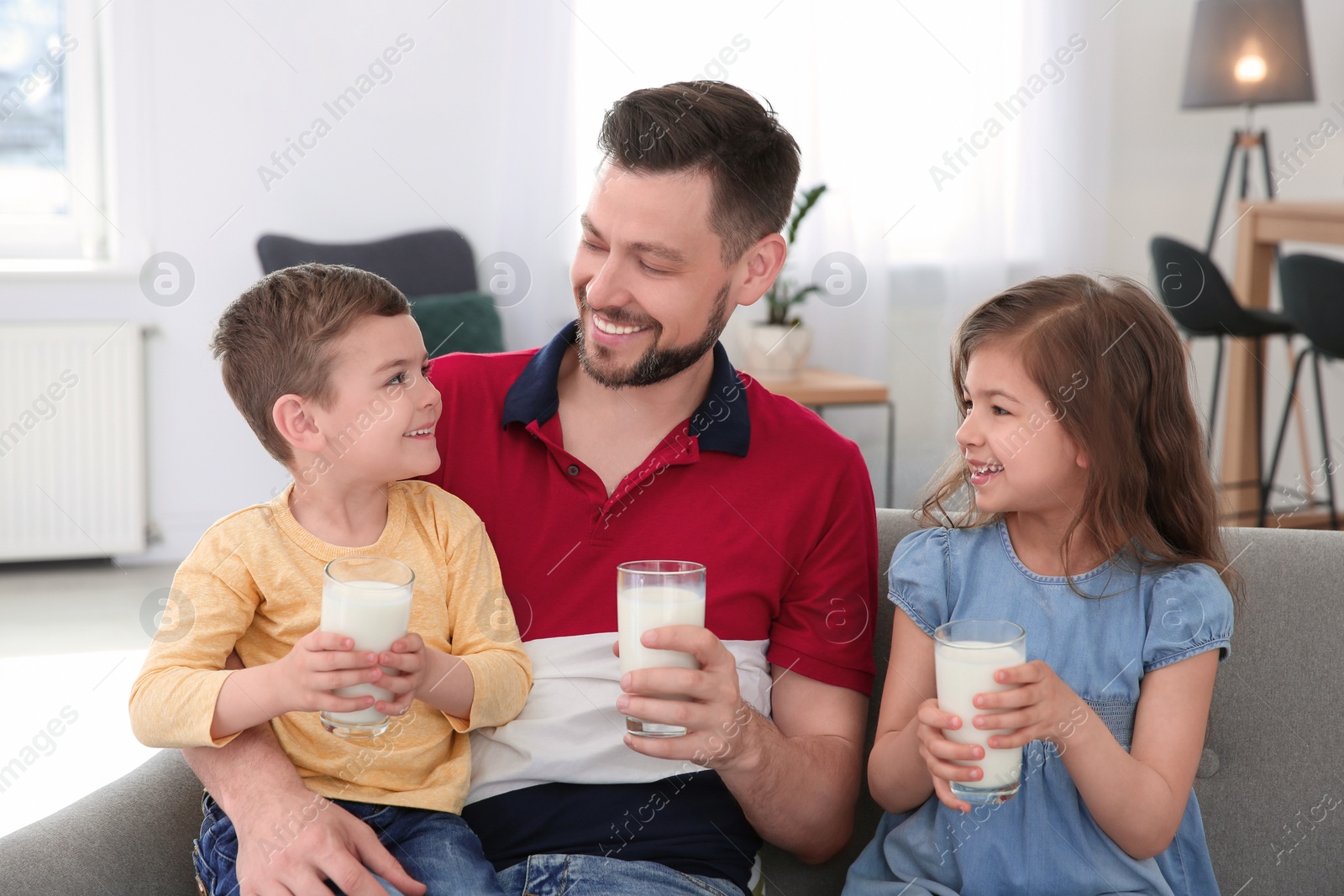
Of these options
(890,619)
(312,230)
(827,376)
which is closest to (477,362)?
(890,619)

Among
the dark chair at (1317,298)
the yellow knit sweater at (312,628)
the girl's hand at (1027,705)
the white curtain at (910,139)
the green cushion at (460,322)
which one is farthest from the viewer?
the white curtain at (910,139)

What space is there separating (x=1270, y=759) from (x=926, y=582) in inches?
18.3

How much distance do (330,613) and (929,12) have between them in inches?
162

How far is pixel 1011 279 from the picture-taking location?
4824mm

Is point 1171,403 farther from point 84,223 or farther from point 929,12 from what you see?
point 84,223

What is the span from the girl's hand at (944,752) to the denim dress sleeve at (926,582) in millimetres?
200

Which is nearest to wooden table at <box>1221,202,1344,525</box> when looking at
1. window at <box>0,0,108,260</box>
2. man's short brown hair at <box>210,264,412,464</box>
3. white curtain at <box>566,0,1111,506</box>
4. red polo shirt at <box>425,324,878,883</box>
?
white curtain at <box>566,0,1111,506</box>

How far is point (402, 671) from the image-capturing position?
47.1 inches

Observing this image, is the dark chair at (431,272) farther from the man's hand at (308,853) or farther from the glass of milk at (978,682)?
the glass of milk at (978,682)

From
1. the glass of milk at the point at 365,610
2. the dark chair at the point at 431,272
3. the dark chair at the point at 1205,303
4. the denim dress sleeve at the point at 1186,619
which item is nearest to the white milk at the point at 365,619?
the glass of milk at the point at 365,610

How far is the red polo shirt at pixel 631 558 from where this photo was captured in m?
1.38

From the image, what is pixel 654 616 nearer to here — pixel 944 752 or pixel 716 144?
pixel 944 752

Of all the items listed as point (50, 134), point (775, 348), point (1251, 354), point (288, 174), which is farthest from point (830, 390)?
point (50, 134)

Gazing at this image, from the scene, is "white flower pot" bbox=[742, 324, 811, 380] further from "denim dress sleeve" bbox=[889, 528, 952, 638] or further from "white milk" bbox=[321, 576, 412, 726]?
"white milk" bbox=[321, 576, 412, 726]
